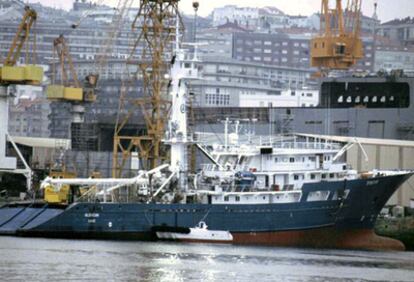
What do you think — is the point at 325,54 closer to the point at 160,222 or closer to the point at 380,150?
the point at 380,150

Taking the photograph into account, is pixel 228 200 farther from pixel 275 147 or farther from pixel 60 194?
pixel 60 194

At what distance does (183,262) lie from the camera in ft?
223

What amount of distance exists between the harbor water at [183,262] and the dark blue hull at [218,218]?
2286mm

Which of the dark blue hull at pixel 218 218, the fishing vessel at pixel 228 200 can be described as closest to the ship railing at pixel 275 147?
the fishing vessel at pixel 228 200

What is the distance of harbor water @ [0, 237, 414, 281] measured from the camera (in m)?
62.0

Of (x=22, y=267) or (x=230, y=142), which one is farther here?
(x=230, y=142)

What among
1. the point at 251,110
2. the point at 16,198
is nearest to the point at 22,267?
the point at 16,198

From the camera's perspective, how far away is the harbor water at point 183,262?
62.0 meters

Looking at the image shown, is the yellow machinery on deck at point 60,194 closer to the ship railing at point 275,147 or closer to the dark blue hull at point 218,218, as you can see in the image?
the dark blue hull at point 218,218

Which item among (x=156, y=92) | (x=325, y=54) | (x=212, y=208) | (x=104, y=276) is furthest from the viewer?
(x=325, y=54)

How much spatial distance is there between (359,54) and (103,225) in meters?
58.3

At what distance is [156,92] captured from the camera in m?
91.2

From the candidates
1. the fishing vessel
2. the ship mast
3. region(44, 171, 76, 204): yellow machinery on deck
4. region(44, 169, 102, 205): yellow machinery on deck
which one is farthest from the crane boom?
the ship mast

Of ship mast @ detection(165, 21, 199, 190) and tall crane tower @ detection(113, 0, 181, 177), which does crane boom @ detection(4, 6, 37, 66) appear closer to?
tall crane tower @ detection(113, 0, 181, 177)
